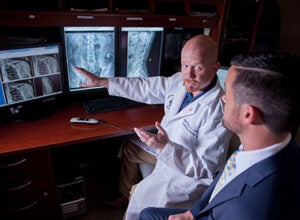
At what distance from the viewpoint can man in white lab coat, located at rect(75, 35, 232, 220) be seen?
1.18 metres

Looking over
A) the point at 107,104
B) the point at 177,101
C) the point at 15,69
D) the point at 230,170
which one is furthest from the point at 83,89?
the point at 230,170

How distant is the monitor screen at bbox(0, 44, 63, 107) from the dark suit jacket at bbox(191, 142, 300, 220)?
3.96 feet

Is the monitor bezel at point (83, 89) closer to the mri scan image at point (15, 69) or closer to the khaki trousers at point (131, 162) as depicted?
the mri scan image at point (15, 69)

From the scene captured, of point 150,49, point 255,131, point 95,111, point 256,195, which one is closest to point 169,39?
point 150,49

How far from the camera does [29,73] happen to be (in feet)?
4.50

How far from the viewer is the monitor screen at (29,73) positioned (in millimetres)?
1289

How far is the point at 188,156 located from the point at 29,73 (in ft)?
3.35

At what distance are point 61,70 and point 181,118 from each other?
0.83 metres

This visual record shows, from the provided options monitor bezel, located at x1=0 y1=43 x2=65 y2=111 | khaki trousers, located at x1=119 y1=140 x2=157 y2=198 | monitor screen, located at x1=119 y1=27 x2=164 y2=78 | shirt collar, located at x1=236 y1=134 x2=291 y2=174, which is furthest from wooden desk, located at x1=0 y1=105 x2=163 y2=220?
shirt collar, located at x1=236 y1=134 x2=291 y2=174

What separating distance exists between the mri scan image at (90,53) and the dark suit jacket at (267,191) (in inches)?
47.9

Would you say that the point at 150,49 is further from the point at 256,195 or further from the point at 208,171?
the point at 256,195

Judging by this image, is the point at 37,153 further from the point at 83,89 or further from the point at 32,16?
the point at 32,16

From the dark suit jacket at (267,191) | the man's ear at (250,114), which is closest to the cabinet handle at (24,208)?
the dark suit jacket at (267,191)

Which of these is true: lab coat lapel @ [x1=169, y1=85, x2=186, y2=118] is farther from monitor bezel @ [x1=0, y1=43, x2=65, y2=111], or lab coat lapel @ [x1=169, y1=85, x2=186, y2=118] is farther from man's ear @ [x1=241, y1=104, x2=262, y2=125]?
monitor bezel @ [x1=0, y1=43, x2=65, y2=111]
